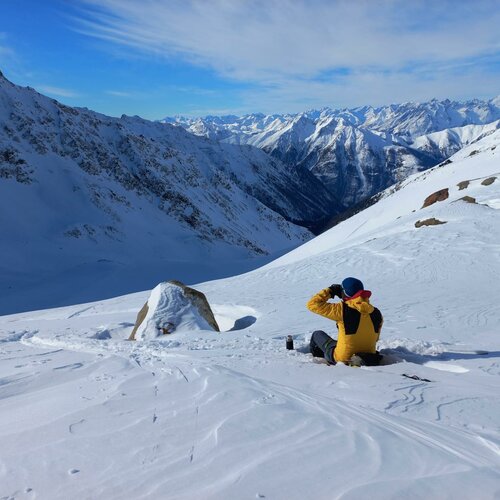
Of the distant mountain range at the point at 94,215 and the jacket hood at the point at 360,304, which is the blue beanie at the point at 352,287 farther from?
the distant mountain range at the point at 94,215

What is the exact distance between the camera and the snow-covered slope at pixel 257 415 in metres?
3.06

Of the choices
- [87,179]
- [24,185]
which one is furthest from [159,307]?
[87,179]

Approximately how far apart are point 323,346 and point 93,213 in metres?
54.2

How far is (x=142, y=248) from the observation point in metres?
54.2

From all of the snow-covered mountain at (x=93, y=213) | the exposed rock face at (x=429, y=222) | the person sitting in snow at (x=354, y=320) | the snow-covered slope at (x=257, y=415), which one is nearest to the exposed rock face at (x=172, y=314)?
the snow-covered slope at (x=257, y=415)

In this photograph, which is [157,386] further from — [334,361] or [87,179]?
[87,179]

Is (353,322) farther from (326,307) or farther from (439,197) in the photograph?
(439,197)

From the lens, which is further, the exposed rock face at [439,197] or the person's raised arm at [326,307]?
the exposed rock face at [439,197]

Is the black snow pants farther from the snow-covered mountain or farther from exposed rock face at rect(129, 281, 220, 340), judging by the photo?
the snow-covered mountain

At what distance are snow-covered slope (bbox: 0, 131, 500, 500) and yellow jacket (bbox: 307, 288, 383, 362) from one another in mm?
378

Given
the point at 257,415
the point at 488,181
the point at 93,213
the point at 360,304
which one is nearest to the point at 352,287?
the point at 360,304

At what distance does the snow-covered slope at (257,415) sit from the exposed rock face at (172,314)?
1737 millimetres

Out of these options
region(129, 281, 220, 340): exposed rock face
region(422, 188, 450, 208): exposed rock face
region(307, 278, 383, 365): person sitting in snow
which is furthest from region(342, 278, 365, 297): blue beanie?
region(422, 188, 450, 208): exposed rock face

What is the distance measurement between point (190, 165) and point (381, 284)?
293 feet
